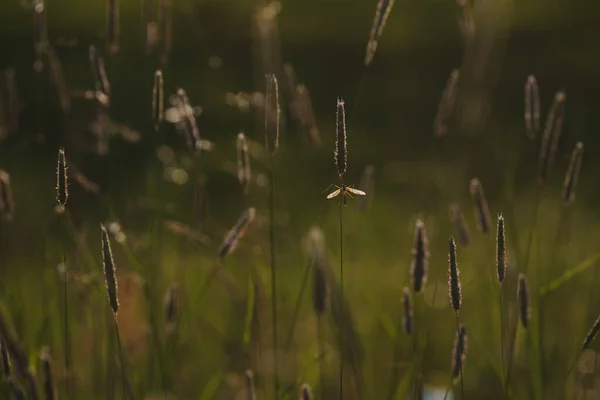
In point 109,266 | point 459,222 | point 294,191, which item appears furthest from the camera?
point 294,191

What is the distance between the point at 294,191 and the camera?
416cm

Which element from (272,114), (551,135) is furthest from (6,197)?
(551,135)

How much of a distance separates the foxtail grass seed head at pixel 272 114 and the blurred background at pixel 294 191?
254 mm

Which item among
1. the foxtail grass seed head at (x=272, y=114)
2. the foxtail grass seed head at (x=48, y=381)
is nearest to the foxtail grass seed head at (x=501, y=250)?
the foxtail grass seed head at (x=272, y=114)

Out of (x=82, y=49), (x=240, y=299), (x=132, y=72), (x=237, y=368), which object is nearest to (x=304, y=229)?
(x=240, y=299)

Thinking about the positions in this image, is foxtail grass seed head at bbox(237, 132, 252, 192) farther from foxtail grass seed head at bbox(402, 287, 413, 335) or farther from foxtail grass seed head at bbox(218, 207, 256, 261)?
foxtail grass seed head at bbox(402, 287, 413, 335)

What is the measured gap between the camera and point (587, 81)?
5.71 meters

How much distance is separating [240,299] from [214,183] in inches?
76.0

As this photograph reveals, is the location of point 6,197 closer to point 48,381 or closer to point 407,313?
point 48,381

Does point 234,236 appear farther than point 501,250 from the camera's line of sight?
Yes

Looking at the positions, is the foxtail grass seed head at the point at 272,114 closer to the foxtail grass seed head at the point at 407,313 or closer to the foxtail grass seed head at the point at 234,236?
the foxtail grass seed head at the point at 234,236

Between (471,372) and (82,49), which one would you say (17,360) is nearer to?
(471,372)

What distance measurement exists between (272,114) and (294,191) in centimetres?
286

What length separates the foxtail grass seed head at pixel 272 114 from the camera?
1298 millimetres
